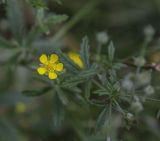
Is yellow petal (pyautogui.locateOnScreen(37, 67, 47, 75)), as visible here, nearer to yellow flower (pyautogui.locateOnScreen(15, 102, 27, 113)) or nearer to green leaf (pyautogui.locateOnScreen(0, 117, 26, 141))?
green leaf (pyautogui.locateOnScreen(0, 117, 26, 141))

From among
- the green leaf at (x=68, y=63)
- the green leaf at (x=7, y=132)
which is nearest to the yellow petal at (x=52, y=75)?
the green leaf at (x=68, y=63)

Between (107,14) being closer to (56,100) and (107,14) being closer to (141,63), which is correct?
(56,100)

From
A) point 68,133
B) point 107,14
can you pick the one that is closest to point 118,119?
point 68,133

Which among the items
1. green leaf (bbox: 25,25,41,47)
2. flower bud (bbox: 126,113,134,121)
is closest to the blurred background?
green leaf (bbox: 25,25,41,47)

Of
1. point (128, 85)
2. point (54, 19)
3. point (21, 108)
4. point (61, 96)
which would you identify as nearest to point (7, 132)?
point (21, 108)

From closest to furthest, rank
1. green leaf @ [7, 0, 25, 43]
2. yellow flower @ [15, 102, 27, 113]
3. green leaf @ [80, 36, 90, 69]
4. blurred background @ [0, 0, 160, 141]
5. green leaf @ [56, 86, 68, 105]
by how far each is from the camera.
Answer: green leaf @ [80, 36, 90, 69]
green leaf @ [56, 86, 68, 105]
green leaf @ [7, 0, 25, 43]
blurred background @ [0, 0, 160, 141]
yellow flower @ [15, 102, 27, 113]
